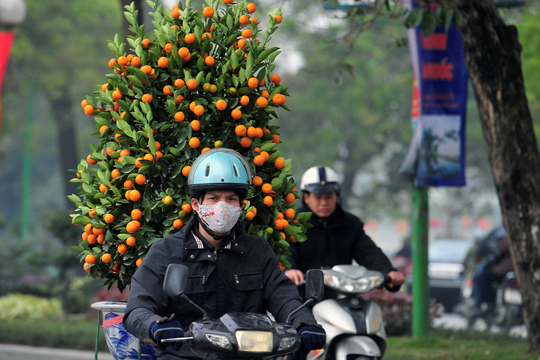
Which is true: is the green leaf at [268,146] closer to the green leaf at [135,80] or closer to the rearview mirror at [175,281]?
the green leaf at [135,80]

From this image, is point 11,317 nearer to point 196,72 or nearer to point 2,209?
point 196,72

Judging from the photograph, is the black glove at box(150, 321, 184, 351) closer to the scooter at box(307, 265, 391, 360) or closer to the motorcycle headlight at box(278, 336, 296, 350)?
the motorcycle headlight at box(278, 336, 296, 350)

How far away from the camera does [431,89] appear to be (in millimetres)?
8789

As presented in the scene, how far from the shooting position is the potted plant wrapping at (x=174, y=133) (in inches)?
158

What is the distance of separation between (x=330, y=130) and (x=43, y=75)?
1067 centimetres

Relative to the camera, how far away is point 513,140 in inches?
284

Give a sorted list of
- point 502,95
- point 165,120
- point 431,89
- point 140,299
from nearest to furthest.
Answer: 1. point 140,299
2. point 165,120
3. point 502,95
4. point 431,89

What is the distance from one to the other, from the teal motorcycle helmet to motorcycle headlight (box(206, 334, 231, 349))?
0.72 m

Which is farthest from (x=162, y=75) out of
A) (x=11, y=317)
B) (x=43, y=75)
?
(x=43, y=75)

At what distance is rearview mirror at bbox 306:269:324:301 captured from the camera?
3.12m

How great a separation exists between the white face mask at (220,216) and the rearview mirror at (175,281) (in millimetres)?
423

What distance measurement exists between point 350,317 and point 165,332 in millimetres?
2518

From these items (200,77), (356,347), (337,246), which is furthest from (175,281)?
(337,246)

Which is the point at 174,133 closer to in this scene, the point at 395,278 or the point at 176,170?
the point at 176,170
